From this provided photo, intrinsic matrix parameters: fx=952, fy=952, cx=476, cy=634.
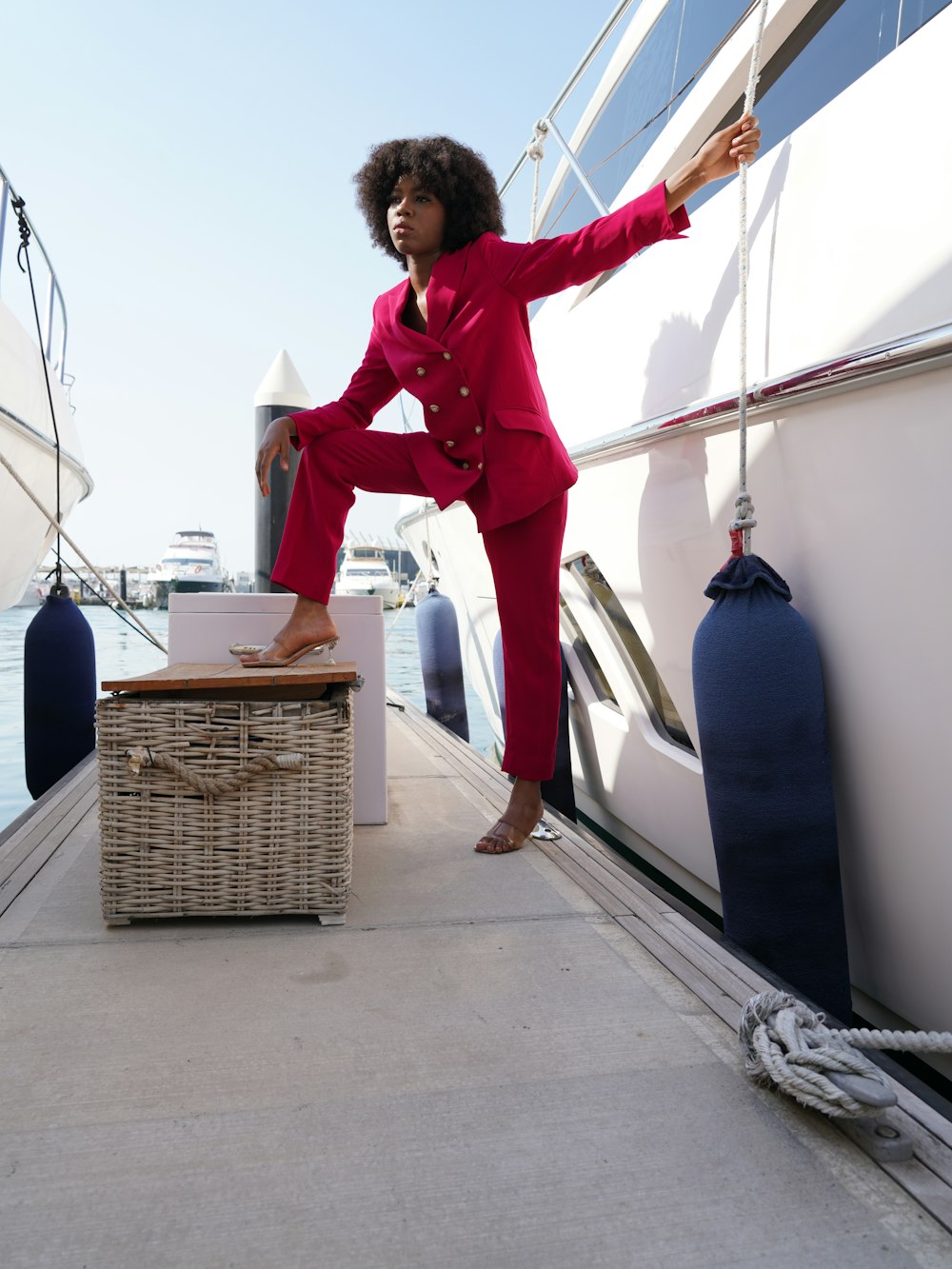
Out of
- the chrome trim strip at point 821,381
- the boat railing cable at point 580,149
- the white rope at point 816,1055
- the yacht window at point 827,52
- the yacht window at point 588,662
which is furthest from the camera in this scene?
the yacht window at point 588,662

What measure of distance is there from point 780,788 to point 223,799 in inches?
40.3

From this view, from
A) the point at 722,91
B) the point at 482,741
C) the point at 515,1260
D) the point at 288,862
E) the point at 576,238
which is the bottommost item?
the point at 482,741

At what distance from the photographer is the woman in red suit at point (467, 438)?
7.20 feet

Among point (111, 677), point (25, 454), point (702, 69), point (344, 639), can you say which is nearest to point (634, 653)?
point (344, 639)

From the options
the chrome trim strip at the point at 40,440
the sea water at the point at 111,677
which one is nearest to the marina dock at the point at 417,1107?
the sea water at the point at 111,677

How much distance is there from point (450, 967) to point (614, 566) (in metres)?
1.37

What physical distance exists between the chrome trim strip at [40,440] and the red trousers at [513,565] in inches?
89.2

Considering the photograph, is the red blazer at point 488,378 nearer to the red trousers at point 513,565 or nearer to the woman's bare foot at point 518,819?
the red trousers at point 513,565

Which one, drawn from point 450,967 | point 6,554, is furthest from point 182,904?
point 6,554

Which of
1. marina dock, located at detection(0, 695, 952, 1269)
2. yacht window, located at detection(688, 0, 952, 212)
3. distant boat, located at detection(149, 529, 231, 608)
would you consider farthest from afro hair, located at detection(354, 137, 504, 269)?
distant boat, located at detection(149, 529, 231, 608)

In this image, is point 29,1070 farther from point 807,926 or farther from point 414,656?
point 414,656

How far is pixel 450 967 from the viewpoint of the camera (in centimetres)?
157

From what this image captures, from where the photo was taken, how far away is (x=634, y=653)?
281 centimetres

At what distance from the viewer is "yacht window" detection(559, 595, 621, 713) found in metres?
3.26
